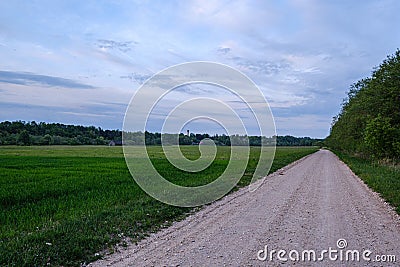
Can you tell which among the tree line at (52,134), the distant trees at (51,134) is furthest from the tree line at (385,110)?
the distant trees at (51,134)

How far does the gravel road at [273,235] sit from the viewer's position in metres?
6.03

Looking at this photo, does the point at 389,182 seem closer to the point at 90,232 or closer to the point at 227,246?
the point at 227,246

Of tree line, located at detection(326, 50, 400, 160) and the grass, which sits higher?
tree line, located at detection(326, 50, 400, 160)

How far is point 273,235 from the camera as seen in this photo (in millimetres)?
7574

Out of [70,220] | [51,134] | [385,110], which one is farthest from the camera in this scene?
[51,134]

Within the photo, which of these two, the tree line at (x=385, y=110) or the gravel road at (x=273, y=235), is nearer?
the gravel road at (x=273, y=235)

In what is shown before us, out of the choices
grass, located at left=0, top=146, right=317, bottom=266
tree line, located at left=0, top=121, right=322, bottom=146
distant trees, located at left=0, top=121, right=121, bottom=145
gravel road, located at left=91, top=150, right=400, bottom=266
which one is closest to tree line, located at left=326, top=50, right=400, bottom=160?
gravel road, located at left=91, top=150, right=400, bottom=266

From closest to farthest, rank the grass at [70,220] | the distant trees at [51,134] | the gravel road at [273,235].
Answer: the gravel road at [273,235] < the grass at [70,220] < the distant trees at [51,134]

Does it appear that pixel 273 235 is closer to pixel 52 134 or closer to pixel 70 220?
pixel 70 220

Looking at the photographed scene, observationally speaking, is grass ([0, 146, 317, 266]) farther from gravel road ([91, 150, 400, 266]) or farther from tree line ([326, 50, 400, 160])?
tree line ([326, 50, 400, 160])

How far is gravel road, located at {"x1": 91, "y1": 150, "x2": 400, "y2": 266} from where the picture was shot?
6031mm

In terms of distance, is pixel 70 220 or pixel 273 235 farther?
pixel 70 220

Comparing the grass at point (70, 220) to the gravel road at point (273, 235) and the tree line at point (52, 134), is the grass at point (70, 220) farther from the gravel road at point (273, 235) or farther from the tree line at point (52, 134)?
the tree line at point (52, 134)

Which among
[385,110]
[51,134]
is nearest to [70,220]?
[385,110]
